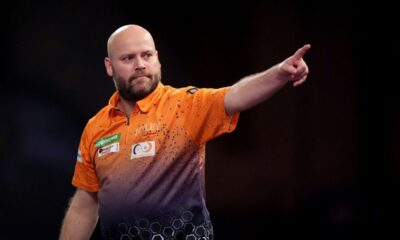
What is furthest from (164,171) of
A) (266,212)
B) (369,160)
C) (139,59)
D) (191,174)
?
(369,160)

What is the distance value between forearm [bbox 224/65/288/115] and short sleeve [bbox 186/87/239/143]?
0.03 metres

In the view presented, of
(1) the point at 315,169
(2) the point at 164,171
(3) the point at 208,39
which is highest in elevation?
(3) the point at 208,39

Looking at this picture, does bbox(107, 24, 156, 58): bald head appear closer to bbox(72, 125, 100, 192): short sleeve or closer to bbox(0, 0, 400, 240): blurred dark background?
bbox(72, 125, 100, 192): short sleeve

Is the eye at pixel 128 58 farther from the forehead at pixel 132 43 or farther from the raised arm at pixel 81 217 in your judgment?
the raised arm at pixel 81 217

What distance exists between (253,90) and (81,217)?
1.11m

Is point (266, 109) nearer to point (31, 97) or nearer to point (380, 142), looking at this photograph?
point (380, 142)

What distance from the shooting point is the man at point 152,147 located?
7.94 ft

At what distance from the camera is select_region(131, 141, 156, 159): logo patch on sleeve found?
2479 mm

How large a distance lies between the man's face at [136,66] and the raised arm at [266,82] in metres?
0.47

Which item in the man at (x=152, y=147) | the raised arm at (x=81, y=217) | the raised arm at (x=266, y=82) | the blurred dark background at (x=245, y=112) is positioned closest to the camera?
the raised arm at (x=266, y=82)

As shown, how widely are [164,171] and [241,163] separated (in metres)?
2.21

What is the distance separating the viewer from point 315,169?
4.58 metres

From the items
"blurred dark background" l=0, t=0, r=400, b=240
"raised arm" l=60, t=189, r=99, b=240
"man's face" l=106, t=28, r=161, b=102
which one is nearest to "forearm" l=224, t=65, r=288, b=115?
"man's face" l=106, t=28, r=161, b=102

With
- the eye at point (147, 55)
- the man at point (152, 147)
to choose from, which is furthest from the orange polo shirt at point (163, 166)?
the eye at point (147, 55)
